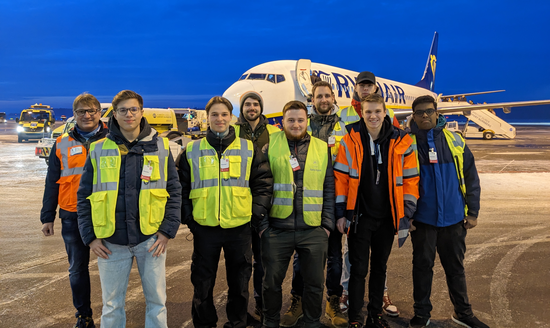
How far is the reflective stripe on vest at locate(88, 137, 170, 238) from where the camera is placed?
8.84 ft

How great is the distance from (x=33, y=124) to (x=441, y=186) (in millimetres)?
30275

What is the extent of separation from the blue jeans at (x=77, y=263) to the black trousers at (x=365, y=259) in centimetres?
246

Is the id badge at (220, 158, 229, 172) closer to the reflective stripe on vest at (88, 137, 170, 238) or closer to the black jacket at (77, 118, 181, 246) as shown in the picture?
the reflective stripe on vest at (88, 137, 170, 238)

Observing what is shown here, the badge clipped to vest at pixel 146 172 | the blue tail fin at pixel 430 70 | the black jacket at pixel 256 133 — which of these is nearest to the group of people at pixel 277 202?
the badge clipped to vest at pixel 146 172

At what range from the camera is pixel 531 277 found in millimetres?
4324

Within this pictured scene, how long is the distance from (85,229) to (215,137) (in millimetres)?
1270

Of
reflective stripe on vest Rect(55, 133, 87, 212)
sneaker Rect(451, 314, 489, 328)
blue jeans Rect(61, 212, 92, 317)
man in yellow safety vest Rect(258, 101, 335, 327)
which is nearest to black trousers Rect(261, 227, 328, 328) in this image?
man in yellow safety vest Rect(258, 101, 335, 327)

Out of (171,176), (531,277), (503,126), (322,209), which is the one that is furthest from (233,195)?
(503,126)

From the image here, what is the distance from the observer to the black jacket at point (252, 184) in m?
3.15

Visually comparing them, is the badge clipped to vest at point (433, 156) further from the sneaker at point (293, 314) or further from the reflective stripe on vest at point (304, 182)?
the sneaker at point (293, 314)

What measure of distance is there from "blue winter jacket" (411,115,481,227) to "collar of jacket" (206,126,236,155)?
1.85 m

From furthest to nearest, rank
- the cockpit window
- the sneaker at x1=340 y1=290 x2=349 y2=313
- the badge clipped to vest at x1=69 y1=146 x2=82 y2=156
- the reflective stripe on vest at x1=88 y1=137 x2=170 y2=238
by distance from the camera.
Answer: the cockpit window → the sneaker at x1=340 y1=290 x2=349 y2=313 → the badge clipped to vest at x1=69 y1=146 x2=82 y2=156 → the reflective stripe on vest at x1=88 y1=137 x2=170 y2=238

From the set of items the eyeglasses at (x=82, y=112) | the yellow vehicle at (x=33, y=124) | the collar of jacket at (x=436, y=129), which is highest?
the yellow vehicle at (x=33, y=124)

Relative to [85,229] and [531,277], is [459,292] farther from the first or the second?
[85,229]
